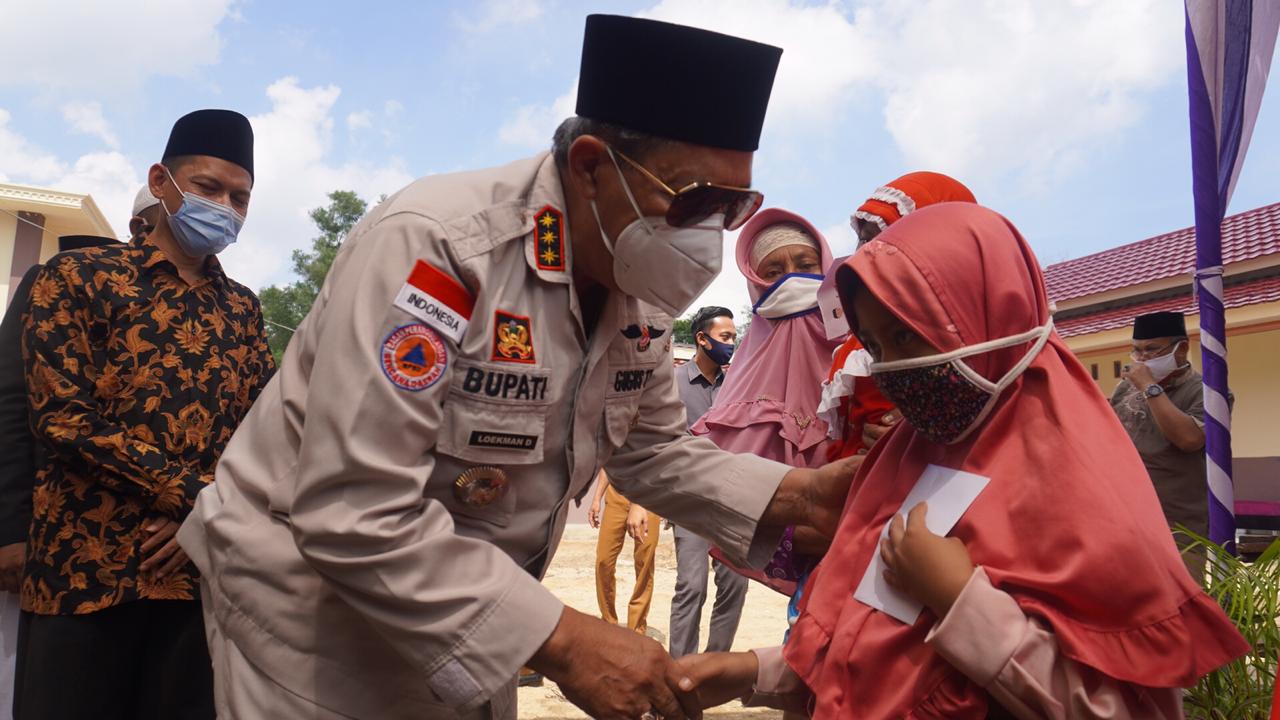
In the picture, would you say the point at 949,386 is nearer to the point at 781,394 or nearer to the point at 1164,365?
the point at 781,394

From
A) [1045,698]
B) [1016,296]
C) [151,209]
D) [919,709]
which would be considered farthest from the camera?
[151,209]

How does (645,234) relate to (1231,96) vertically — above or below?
below

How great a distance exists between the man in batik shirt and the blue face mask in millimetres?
3989

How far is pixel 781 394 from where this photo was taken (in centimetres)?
382

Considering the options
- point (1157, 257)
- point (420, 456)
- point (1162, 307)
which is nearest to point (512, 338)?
point (420, 456)

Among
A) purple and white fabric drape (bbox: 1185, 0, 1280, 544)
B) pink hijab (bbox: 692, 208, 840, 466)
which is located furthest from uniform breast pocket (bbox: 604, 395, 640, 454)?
purple and white fabric drape (bbox: 1185, 0, 1280, 544)

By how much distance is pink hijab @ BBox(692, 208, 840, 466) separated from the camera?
12.1 feet

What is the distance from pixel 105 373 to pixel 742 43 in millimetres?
2359

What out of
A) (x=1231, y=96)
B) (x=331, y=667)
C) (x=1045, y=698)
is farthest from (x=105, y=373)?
(x=1231, y=96)

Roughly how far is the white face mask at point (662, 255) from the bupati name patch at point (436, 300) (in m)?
0.40

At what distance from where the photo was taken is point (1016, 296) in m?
1.84

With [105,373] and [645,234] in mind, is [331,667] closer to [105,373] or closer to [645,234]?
[645,234]

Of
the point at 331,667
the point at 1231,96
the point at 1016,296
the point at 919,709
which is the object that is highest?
the point at 1231,96

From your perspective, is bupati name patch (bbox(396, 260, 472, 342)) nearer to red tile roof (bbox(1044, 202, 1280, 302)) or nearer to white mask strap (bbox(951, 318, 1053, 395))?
white mask strap (bbox(951, 318, 1053, 395))
